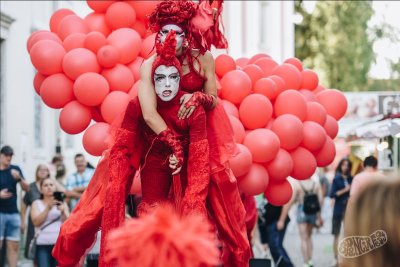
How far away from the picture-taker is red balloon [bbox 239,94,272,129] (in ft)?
26.5

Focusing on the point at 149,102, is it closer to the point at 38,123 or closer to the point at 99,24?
the point at 99,24

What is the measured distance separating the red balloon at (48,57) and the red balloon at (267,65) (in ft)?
6.97

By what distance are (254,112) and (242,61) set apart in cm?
139

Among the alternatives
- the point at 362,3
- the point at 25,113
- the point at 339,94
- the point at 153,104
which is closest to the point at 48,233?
the point at 339,94

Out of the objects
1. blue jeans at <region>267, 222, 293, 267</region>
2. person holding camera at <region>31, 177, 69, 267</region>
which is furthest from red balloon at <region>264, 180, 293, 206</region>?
blue jeans at <region>267, 222, 293, 267</region>

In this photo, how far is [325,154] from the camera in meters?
8.73

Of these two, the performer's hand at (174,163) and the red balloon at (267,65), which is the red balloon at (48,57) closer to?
the red balloon at (267,65)

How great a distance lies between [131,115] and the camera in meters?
6.21

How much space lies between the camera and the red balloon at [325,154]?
28.5ft

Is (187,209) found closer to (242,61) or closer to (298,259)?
(242,61)

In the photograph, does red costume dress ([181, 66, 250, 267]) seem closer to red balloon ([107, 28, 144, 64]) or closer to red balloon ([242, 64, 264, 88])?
red balloon ([107, 28, 144, 64])

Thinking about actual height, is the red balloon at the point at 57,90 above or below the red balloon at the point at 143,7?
below

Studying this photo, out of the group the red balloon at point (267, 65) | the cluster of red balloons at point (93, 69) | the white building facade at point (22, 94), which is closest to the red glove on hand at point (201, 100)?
the cluster of red balloons at point (93, 69)

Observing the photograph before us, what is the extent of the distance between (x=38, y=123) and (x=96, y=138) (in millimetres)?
12636
